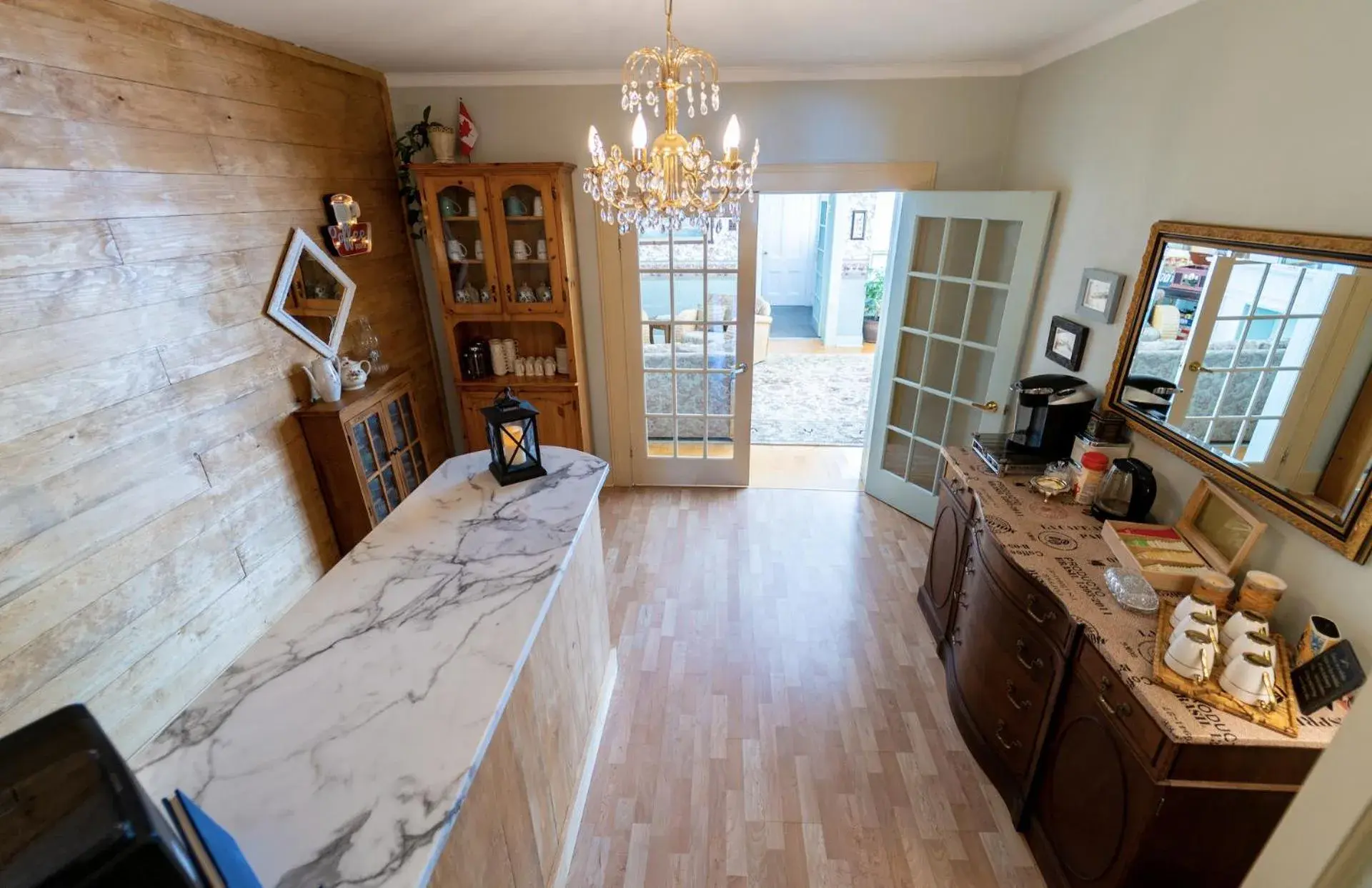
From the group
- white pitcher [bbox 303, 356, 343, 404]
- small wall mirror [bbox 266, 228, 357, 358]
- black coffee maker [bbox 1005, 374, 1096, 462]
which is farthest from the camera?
white pitcher [bbox 303, 356, 343, 404]

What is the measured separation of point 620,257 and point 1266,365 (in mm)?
2822

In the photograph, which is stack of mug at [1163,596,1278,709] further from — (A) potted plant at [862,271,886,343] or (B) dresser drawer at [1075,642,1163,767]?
(A) potted plant at [862,271,886,343]

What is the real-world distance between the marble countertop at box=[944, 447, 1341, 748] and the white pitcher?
2.71 meters

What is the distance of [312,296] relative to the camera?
2625 mm

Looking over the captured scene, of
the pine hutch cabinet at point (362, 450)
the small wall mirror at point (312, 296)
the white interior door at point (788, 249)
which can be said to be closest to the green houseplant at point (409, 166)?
the small wall mirror at point (312, 296)

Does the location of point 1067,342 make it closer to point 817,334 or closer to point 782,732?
point 782,732

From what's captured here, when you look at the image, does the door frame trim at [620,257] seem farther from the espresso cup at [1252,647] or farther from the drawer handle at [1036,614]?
the espresso cup at [1252,647]

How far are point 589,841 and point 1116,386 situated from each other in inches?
95.0

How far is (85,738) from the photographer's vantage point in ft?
2.22

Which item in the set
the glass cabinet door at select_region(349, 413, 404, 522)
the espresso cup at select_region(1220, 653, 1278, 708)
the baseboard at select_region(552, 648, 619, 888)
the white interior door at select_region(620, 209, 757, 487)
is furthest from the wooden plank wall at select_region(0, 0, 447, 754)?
the espresso cup at select_region(1220, 653, 1278, 708)

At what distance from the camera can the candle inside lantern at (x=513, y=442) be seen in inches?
72.0

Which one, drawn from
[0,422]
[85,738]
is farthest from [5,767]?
[0,422]

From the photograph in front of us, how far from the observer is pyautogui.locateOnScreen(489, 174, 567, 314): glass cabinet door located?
121 inches

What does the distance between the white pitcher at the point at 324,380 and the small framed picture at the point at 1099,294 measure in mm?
3198
